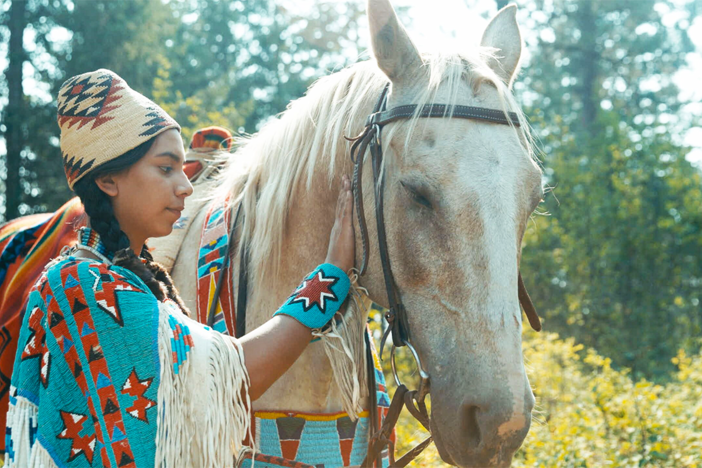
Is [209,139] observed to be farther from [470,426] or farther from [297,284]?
[470,426]

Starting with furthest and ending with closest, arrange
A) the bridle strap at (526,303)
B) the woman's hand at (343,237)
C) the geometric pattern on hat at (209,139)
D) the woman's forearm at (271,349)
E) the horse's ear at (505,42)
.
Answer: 1. the geometric pattern on hat at (209,139)
2. the horse's ear at (505,42)
3. the bridle strap at (526,303)
4. the woman's hand at (343,237)
5. the woman's forearm at (271,349)

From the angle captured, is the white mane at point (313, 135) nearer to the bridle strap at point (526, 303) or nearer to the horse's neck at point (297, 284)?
the horse's neck at point (297, 284)

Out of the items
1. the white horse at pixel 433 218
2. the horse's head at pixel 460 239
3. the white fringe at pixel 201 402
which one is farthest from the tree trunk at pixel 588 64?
the white fringe at pixel 201 402

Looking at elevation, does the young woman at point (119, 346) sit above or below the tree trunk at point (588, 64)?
above

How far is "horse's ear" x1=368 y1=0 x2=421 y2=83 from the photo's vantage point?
72.0 inches

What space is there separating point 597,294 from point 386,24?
10.4 meters

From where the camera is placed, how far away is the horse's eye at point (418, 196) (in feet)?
5.49

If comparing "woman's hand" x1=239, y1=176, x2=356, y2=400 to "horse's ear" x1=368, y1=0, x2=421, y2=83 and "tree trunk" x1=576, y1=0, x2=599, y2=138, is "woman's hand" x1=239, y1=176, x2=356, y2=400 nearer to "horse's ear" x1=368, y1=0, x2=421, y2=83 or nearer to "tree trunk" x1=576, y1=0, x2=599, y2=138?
"horse's ear" x1=368, y1=0, x2=421, y2=83

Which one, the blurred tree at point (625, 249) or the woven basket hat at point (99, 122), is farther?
the blurred tree at point (625, 249)

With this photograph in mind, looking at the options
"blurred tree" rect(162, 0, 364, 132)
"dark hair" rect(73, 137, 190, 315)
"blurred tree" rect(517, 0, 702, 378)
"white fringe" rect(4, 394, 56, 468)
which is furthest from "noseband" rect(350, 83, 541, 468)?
"blurred tree" rect(162, 0, 364, 132)

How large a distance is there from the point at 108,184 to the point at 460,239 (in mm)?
873

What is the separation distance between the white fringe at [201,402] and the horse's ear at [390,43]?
918 mm

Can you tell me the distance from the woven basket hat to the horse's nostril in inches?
39.7

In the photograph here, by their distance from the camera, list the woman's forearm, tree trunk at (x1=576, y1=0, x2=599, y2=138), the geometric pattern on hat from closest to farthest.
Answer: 1. the woman's forearm
2. the geometric pattern on hat
3. tree trunk at (x1=576, y1=0, x2=599, y2=138)
